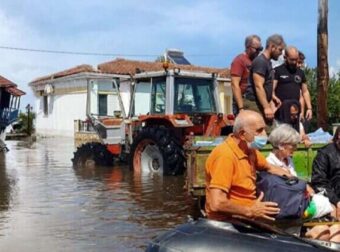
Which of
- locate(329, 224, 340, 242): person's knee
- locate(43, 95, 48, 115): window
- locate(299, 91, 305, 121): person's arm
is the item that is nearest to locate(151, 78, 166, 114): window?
locate(299, 91, 305, 121): person's arm

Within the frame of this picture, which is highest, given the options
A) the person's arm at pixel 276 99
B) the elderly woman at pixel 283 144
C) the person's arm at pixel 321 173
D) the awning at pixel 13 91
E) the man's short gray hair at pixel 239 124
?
the awning at pixel 13 91

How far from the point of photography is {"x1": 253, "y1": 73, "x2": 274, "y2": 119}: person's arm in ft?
23.6

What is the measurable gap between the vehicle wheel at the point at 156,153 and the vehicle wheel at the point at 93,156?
157 centimetres

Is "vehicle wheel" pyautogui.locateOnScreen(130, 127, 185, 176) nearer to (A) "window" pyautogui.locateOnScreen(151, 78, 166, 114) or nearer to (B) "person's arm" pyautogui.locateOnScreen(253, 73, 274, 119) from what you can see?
(A) "window" pyautogui.locateOnScreen(151, 78, 166, 114)

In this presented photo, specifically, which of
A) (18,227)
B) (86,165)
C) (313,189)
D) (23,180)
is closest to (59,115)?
(86,165)

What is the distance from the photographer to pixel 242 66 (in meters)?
7.70

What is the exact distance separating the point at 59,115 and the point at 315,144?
96.8ft

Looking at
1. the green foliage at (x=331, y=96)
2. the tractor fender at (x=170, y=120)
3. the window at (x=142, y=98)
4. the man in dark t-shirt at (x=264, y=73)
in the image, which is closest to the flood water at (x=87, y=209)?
the tractor fender at (x=170, y=120)

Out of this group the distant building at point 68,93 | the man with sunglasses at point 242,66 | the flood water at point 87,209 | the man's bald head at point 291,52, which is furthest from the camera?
the distant building at point 68,93

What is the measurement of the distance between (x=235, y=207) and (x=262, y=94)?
3.21 m

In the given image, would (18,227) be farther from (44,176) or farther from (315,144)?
(44,176)

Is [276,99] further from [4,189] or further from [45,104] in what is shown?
[45,104]

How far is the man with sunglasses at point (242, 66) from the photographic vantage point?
24.9 feet

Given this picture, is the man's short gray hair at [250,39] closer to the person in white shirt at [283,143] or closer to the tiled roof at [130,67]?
the person in white shirt at [283,143]
